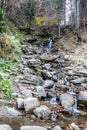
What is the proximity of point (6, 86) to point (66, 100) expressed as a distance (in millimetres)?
1883

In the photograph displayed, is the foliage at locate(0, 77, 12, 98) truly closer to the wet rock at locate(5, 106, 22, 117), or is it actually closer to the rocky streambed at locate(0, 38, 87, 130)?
the rocky streambed at locate(0, 38, 87, 130)

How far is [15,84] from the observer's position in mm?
8992

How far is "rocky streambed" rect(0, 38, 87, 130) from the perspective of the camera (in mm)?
6430

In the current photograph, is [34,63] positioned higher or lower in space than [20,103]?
lower

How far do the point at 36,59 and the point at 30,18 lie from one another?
9261 millimetres

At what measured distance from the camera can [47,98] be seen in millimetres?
8406

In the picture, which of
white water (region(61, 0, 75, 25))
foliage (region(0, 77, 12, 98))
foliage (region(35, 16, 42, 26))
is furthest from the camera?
foliage (region(35, 16, 42, 26))

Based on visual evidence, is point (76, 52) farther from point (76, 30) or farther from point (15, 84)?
point (15, 84)

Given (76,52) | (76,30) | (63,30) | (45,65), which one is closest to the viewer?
(45,65)

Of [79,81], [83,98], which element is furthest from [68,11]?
[83,98]

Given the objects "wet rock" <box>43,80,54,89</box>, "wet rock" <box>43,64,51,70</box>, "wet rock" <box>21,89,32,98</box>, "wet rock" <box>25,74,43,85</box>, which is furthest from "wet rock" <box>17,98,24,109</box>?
"wet rock" <box>43,64,51,70</box>

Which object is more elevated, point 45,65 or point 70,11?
point 70,11

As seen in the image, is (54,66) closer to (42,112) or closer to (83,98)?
(83,98)

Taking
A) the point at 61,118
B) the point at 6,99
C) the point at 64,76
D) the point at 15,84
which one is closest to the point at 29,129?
the point at 61,118
